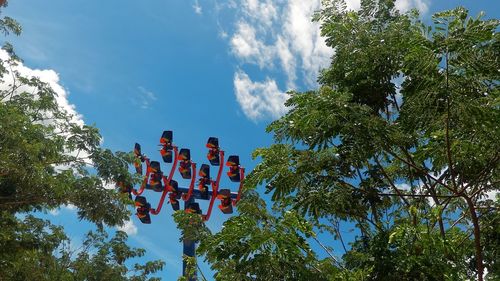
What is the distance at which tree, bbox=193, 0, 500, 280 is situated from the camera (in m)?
5.39

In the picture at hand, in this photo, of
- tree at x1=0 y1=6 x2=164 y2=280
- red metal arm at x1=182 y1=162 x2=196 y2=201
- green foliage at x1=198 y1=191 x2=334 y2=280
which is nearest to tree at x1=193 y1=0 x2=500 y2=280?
green foliage at x1=198 y1=191 x2=334 y2=280

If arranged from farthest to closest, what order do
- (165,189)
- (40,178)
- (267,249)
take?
1. (165,189)
2. (40,178)
3. (267,249)

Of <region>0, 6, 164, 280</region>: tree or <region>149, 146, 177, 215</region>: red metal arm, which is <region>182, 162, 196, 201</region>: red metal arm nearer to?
<region>149, 146, 177, 215</region>: red metal arm

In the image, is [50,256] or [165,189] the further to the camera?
[165,189]

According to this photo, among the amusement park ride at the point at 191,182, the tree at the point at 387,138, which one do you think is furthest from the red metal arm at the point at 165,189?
the tree at the point at 387,138

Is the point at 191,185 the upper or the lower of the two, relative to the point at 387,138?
upper

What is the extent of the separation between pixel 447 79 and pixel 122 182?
32.2 ft

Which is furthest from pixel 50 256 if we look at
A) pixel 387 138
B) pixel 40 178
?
pixel 387 138

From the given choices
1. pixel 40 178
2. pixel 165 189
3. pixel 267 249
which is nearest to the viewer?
pixel 267 249

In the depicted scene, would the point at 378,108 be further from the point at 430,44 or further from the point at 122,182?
the point at 122,182

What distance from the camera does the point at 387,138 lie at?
242 inches

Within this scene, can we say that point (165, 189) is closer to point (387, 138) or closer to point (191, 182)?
point (191, 182)

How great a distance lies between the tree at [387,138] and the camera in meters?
5.39

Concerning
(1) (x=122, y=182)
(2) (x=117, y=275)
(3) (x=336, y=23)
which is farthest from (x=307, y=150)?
(2) (x=117, y=275)
